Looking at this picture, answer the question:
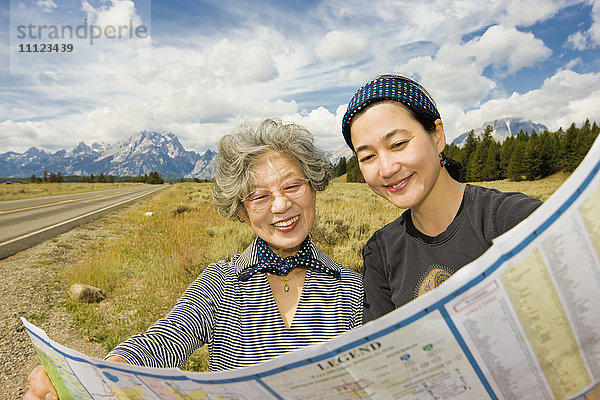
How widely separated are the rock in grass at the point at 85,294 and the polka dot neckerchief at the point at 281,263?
15.9 ft

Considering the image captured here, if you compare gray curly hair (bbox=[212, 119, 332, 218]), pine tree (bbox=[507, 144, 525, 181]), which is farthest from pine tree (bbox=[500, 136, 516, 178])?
gray curly hair (bbox=[212, 119, 332, 218])

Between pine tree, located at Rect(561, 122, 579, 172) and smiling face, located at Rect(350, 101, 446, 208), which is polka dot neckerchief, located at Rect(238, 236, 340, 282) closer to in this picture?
Answer: smiling face, located at Rect(350, 101, 446, 208)

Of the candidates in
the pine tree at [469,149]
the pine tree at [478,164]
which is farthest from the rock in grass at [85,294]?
the pine tree at [469,149]

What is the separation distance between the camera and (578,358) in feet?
2.09

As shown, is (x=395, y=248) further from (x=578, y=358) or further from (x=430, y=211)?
(x=578, y=358)

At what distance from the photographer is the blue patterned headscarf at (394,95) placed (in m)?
1.42

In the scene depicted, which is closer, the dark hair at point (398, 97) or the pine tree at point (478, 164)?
the dark hair at point (398, 97)

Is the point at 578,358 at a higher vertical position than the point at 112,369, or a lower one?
higher

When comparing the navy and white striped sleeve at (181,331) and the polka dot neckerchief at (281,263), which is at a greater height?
the polka dot neckerchief at (281,263)

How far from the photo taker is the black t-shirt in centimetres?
126

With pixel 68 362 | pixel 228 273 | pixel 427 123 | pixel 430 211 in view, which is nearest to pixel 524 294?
pixel 430 211

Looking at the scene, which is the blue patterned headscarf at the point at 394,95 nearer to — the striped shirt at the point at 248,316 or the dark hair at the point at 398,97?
the dark hair at the point at 398,97

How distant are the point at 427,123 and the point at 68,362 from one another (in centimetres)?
154

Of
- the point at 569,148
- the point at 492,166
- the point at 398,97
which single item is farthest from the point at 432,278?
the point at 492,166
